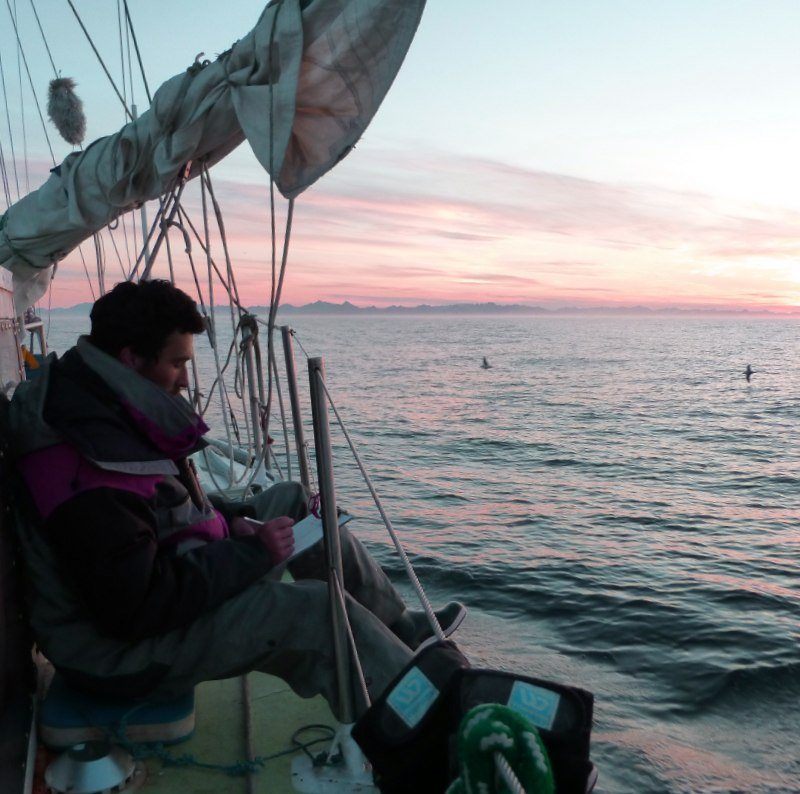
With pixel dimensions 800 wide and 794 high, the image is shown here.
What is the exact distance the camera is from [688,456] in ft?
60.1

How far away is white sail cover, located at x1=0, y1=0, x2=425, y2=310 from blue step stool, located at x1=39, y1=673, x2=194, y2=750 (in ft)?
7.08

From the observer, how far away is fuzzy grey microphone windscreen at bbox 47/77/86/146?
39.3ft

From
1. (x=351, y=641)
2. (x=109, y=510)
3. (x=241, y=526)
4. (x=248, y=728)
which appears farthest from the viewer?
(x=241, y=526)

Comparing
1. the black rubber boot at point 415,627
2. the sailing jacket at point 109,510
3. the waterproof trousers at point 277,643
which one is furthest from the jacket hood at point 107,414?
the black rubber boot at point 415,627

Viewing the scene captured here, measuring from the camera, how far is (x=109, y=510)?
2309 mm

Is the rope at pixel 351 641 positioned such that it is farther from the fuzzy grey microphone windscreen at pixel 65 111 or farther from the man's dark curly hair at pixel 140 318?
the fuzzy grey microphone windscreen at pixel 65 111

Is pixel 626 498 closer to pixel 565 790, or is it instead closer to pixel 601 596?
pixel 601 596

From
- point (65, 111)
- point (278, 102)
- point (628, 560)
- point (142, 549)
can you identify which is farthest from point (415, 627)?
point (65, 111)

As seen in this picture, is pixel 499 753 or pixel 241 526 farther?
pixel 241 526

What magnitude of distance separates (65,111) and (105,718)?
11252mm

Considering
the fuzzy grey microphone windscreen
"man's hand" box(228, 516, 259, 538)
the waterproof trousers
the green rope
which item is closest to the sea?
"man's hand" box(228, 516, 259, 538)

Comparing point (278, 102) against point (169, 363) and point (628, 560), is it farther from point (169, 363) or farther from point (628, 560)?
point (628, 560)

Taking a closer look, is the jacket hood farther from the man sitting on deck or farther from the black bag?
the black bag

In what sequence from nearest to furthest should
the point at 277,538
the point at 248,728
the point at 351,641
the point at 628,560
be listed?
the point at 351,641 → the point at 277,538 → the point at 248,728 → the point at 628,560
